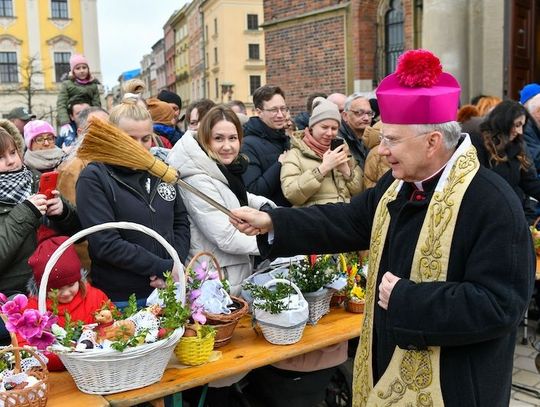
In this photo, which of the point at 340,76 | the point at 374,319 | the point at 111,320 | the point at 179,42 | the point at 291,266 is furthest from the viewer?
the point at 179,42

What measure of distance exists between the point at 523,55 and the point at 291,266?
22.8ft

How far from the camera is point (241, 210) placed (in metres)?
2.54

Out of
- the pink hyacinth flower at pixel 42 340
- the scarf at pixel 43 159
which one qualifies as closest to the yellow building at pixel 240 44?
the scarf at pixel 43 159

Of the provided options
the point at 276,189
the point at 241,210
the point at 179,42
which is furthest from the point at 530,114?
the point at 179,42

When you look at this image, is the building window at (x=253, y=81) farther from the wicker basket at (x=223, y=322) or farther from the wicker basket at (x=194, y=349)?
the wicker basket at (x=194, y=349)

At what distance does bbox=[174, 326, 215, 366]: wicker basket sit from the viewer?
259cm

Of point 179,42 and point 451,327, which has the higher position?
point 179,42

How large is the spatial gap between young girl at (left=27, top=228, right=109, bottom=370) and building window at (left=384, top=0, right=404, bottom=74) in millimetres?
10166

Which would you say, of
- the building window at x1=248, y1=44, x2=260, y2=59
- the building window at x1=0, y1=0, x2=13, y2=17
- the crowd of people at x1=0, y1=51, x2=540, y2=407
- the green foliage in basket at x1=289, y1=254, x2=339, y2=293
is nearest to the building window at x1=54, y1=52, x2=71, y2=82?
the building window at x1=0, y1=0, x2=13, y2=17

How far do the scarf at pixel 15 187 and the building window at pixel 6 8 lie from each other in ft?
141

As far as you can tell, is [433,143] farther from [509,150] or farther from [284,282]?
[509,150]

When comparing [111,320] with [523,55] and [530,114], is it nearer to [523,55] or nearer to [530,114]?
[530,114]

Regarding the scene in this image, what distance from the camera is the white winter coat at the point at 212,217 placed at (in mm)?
3312

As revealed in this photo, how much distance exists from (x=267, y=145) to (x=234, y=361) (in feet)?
7.91
